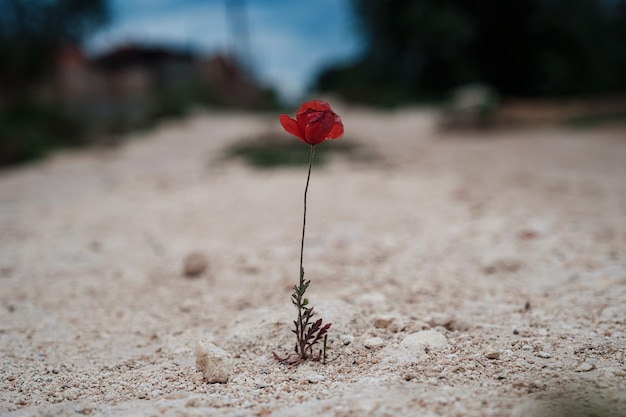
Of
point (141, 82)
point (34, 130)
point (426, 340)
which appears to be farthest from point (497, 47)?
point (426, 340)

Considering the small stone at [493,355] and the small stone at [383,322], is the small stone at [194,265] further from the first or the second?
Answer: the small stone at [493,355]

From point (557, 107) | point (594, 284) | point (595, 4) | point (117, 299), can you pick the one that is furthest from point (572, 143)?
point (595, 4)

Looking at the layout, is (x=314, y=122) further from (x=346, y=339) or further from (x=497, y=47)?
(x=497, y=47)

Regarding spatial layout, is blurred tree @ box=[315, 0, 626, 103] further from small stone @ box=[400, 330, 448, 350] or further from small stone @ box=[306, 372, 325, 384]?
small stone @ box=[306, 372, 325, 384]

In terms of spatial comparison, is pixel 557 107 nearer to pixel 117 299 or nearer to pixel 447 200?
pixel 447 200

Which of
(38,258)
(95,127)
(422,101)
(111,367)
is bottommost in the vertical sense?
(111,367)

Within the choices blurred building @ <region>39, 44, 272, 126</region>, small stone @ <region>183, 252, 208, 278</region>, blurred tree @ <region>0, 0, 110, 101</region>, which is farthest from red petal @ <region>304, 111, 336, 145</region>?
blurred tree @ <region>0, 0, 110, 101</region>
